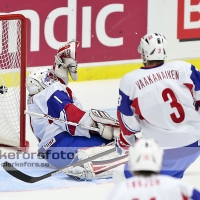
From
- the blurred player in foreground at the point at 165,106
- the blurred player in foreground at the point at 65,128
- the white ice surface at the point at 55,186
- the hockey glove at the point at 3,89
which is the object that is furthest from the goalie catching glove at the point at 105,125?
the blurred player in foreground at the point at 165,106

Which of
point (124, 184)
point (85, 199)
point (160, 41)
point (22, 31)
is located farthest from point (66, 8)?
point (124, 184)

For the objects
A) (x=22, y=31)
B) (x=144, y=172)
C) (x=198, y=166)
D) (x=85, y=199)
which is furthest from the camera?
(x=22, y=31)

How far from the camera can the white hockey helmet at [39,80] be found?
621cm

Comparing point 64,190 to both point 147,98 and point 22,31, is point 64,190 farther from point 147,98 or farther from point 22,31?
point 22,31

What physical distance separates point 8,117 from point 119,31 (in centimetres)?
193

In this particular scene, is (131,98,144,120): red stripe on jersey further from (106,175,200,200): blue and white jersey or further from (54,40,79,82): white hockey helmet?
(54,40,79,82): white hockey helmet

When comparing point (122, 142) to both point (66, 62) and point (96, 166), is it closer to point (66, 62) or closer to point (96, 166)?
point (96, 166)

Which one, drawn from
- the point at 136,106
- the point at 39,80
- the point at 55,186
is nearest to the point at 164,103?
the point at 136,106

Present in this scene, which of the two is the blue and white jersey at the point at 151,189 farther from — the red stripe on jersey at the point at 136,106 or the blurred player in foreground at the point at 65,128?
the blurred player in foreground at the point at 65,128

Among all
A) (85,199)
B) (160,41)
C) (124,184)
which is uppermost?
(160,41)

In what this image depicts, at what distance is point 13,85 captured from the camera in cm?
696

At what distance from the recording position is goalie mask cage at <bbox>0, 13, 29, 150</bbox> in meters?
6.71

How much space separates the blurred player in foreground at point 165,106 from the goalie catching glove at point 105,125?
5.04 feet

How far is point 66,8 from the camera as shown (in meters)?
8.29
